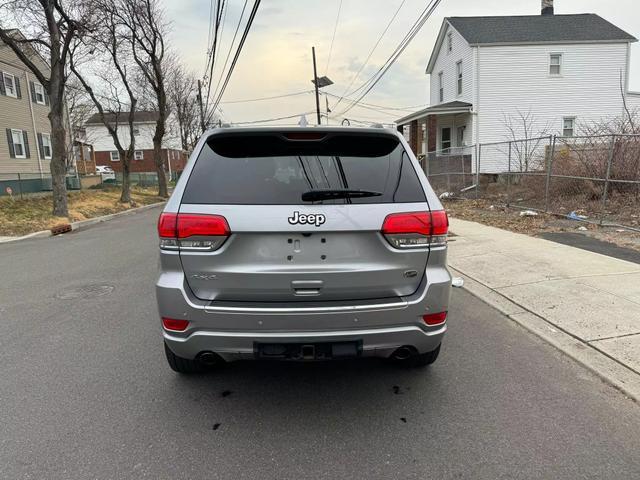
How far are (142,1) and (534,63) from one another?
19.3 metres

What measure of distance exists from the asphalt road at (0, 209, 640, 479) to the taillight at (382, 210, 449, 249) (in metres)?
1.19

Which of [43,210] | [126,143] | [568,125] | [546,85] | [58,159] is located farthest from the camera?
[126,143]

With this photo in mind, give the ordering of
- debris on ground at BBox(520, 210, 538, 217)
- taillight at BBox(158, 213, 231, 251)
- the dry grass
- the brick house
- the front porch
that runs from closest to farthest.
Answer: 1. taillight at BBox(158, 213, 231, 251)
2. debris on ground at BBox(520, 210, 538, 217)
3. the dry grass
4. the front porch
5. the brick house

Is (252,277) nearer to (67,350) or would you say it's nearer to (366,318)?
(366,318)

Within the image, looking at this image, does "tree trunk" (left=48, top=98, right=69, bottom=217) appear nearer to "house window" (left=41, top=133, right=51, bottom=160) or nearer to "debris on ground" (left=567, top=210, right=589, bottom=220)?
"house window" (left=41, top=133, right=51, bottom=160)

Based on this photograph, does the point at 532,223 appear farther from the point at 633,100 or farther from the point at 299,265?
the point at 633,100

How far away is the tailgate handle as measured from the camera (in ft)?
9.04

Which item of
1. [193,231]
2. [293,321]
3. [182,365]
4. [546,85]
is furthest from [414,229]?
[546,85]

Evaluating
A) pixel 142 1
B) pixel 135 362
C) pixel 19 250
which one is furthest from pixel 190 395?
pixel 142 1

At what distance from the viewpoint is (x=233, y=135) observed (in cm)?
312

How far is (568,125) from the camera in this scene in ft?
77.8

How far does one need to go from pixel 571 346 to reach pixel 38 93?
1245 inches

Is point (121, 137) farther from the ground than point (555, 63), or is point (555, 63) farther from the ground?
point (555, 63)

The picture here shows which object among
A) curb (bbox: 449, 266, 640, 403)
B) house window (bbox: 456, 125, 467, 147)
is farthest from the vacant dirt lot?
house window (bbox: 456, 125, 467, 147)
